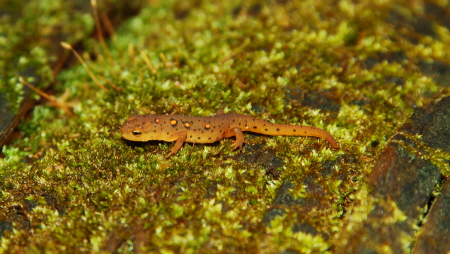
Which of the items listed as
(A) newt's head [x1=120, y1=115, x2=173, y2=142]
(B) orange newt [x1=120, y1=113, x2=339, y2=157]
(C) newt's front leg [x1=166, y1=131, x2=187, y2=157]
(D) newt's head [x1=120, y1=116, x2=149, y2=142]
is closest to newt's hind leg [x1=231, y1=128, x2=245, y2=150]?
(B) orange newt [x1=120, y1=113, x2=339, y2=157]

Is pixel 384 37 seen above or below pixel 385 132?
above

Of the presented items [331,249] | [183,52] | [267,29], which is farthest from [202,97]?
[331,249]

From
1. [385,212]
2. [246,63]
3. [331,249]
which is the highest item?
[246,63]

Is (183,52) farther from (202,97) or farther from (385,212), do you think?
(385,212)

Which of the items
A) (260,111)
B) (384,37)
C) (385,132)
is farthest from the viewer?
(384,37)

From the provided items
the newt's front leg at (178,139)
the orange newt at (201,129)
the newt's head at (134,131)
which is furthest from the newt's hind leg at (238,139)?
the newt's head at (134,131)

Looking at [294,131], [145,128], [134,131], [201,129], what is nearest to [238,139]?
[201,129]

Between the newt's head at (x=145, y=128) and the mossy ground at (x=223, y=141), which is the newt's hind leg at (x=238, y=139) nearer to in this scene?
the mossy ground at (x=223, y=141)
